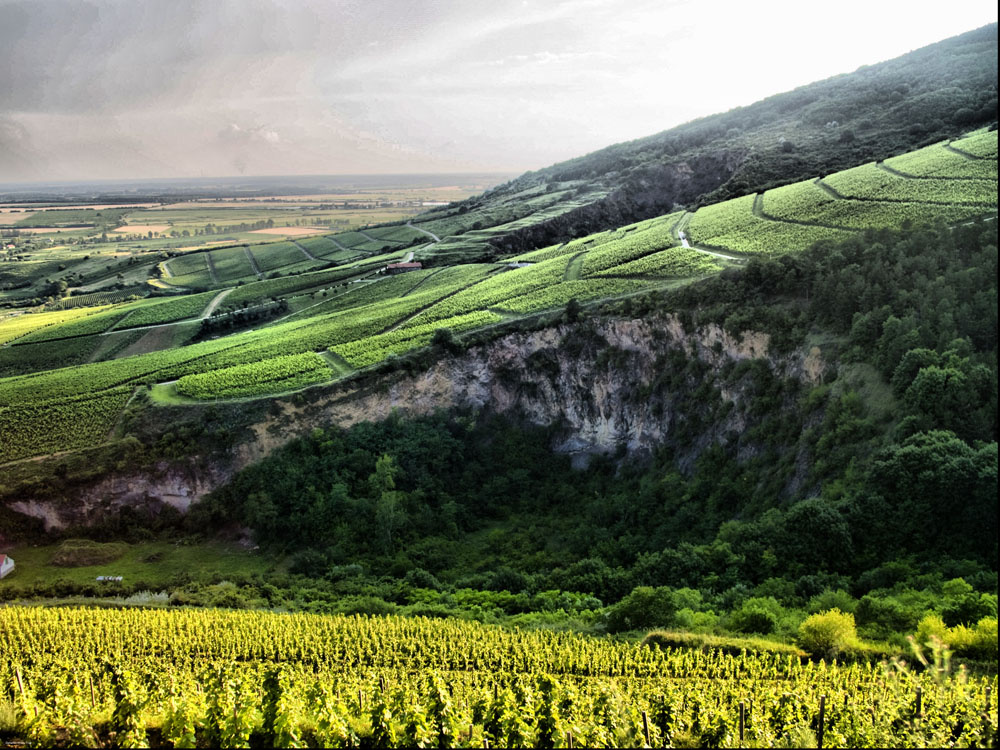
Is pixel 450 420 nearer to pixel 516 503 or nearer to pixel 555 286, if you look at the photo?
pixel 516 503

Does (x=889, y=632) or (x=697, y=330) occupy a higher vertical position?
(x=697, y=330)

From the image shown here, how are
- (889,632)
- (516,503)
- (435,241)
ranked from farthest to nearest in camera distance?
1. (435,241)
2. (516,503)
3. (889,632)

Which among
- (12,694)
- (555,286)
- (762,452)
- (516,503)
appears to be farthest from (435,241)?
(12,694)

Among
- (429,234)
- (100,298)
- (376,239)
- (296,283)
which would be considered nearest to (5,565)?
(296,283)

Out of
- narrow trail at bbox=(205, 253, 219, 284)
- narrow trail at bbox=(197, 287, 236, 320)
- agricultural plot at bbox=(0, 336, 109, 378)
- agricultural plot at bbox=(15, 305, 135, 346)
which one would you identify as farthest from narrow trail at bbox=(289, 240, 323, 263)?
agricultural plot at bbox=(0, 336, 109, 378)


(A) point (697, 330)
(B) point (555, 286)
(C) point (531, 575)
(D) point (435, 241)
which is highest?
(D) point (435, 241)

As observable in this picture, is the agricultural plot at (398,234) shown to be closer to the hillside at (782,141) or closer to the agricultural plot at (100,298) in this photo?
the hillside at (782,141)

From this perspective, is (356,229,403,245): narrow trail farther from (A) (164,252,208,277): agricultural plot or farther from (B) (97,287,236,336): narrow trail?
(B) (97,287,236,336): narrow trail
